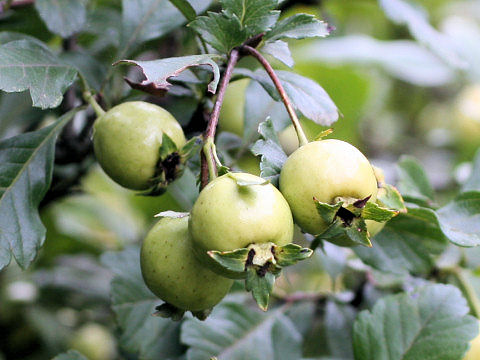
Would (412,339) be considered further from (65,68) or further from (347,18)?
(347,18)

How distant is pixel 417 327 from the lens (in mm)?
960

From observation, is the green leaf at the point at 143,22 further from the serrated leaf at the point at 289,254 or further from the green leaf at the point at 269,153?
the serrated leaf at the point at 289,254

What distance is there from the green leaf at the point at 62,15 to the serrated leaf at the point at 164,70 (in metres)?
0.45

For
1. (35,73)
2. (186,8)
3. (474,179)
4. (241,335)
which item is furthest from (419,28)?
(35,73)

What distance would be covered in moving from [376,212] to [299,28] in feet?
1.06

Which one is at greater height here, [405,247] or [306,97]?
[306,97]

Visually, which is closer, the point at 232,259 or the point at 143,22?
the point at 232,259

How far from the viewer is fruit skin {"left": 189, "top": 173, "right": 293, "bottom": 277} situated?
62 cm

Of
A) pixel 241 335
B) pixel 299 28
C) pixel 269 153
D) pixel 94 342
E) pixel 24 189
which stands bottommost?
pixel 94 342

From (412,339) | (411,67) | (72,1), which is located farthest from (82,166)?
(411,67)

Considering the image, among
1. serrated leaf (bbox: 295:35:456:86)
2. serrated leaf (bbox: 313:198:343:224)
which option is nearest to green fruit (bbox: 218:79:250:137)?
serrated leaf (bbox: 295:35:456:86)

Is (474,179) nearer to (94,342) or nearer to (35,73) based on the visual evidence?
(35,73)

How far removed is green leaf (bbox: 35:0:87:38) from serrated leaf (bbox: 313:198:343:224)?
0.71m

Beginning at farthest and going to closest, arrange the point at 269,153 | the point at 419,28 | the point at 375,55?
the point at 375,55, the point at 419,28, the point at 269,153
